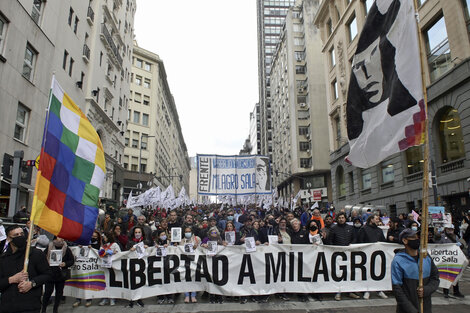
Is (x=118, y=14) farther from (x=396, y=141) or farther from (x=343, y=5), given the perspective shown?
(x=396, y=141)

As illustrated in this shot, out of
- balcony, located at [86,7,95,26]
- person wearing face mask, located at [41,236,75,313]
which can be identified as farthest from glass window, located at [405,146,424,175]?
balcony, located at [86,7,95,26]

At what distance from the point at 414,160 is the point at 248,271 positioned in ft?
63.8

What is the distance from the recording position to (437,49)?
19.6m

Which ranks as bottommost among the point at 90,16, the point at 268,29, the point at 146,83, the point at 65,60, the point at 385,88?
the point at 385,88

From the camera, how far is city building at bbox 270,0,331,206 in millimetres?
51219

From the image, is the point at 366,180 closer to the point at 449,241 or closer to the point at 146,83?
the point at 449,241

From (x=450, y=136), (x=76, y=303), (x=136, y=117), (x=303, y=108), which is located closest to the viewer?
(x=76, y=303)

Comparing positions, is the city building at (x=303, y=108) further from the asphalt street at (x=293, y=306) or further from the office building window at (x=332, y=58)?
the asphalt street at (x=293, y=306)

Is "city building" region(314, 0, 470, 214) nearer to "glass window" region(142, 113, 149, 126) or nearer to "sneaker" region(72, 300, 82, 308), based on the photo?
"sneaker" region(72, 300, 82, 308)

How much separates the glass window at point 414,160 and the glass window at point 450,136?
2.04 m

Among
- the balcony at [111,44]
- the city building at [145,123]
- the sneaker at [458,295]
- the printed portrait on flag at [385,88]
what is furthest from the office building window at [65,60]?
the city building at [145,123]

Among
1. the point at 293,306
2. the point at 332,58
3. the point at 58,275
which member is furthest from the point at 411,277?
the point at 332,58

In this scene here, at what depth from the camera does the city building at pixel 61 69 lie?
1469 centimetres

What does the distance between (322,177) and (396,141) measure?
4875cm
